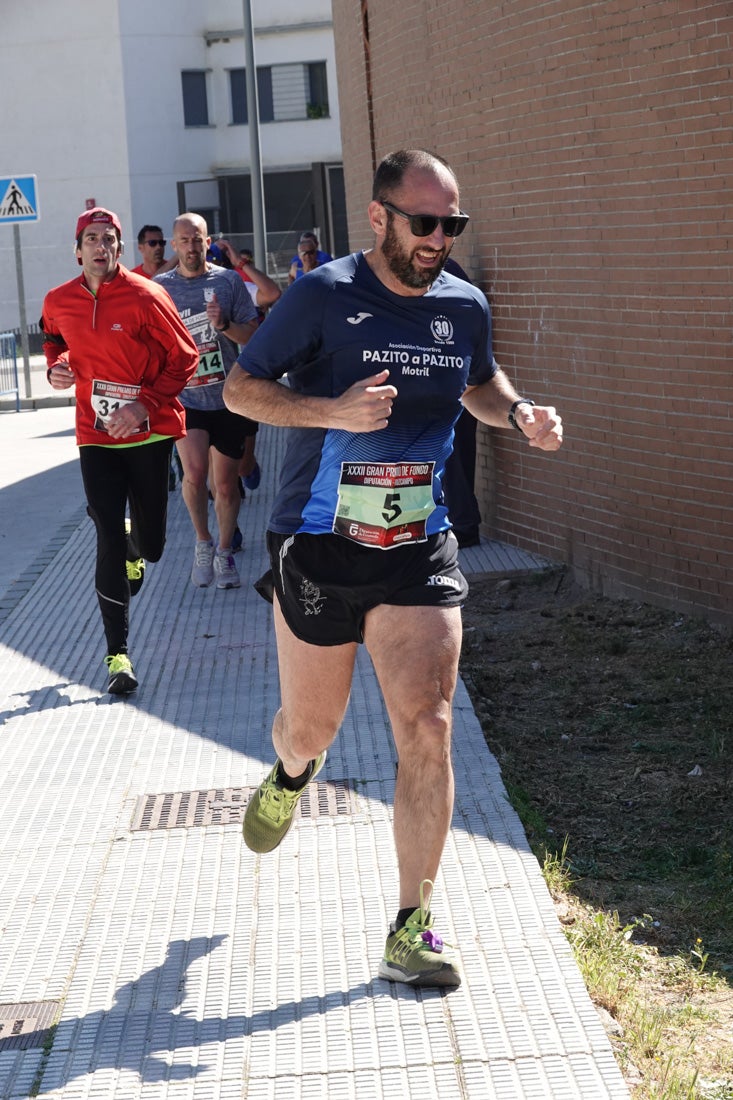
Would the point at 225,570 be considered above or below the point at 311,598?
below

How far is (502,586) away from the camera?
370 inches

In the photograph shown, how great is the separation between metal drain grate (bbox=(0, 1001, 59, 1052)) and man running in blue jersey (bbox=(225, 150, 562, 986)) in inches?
35.7

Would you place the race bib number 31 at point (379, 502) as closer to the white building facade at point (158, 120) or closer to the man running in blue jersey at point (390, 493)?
the man running in blue jersey at point (390, 493)

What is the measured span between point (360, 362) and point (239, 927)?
1.68 m

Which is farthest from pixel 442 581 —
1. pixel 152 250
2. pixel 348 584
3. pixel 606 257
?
pixel 152 250

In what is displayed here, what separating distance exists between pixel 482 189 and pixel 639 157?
2.26 m

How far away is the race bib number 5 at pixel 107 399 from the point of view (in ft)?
24.1

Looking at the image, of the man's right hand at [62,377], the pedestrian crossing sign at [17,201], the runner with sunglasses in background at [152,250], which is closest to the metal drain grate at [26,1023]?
the man's right hand at [62,377]

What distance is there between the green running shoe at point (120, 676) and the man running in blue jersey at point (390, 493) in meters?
3.03

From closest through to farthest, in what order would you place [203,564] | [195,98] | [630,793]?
[630,793], [203,564], [195,98]

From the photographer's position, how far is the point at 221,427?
9.76 metres

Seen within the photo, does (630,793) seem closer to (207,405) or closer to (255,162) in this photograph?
(207,405)

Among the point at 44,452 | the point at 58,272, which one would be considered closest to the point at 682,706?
the point at 44,452

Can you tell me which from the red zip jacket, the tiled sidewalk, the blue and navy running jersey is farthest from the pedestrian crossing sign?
the blue and navy running jersey
